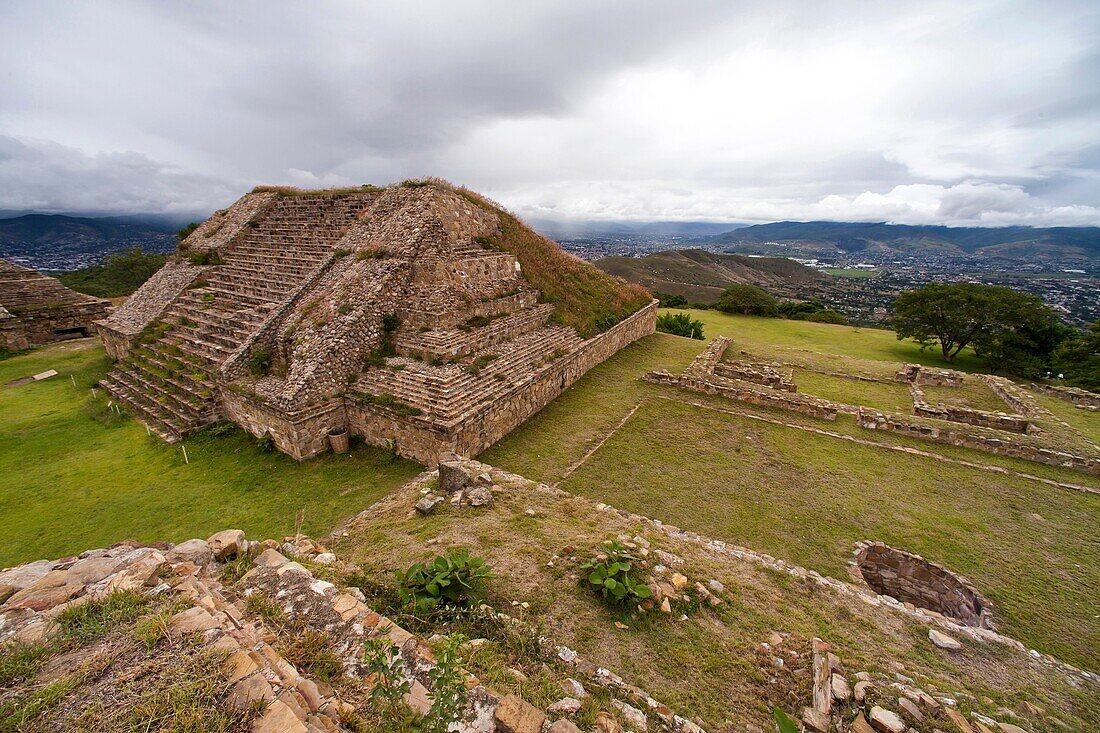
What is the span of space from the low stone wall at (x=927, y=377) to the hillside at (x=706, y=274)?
42.2m

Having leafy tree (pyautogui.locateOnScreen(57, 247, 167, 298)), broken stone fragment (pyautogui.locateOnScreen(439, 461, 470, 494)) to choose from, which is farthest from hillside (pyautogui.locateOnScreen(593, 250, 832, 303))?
broken stone fragment (pyautogui.locateOnScreen(439, 461, 470, 494))

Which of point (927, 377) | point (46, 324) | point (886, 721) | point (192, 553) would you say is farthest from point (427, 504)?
point (46, 324)

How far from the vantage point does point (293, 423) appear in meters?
8.41

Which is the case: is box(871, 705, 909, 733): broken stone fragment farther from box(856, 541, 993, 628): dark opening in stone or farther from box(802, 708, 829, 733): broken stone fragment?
box(856, 541, 993, 628): dark opening in stone

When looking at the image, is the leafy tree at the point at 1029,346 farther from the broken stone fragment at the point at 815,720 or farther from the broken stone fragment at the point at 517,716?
the broken stone fragment at the point at 517,716

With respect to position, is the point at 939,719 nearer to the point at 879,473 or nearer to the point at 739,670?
the point at 739,670

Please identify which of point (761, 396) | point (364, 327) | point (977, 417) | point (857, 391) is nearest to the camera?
point (364, 327)

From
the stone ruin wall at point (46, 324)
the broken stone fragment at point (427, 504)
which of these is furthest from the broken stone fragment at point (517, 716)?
the stone ruin wall at point (46, 324)

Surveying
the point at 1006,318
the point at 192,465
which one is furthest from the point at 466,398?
the point at 1006,318

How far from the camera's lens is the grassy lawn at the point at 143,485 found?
6.70 metres

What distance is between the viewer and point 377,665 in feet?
8.31

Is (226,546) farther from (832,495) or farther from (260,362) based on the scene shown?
(832,495)

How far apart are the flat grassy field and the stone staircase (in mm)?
8113

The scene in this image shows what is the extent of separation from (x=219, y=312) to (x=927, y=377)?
24279 mm
